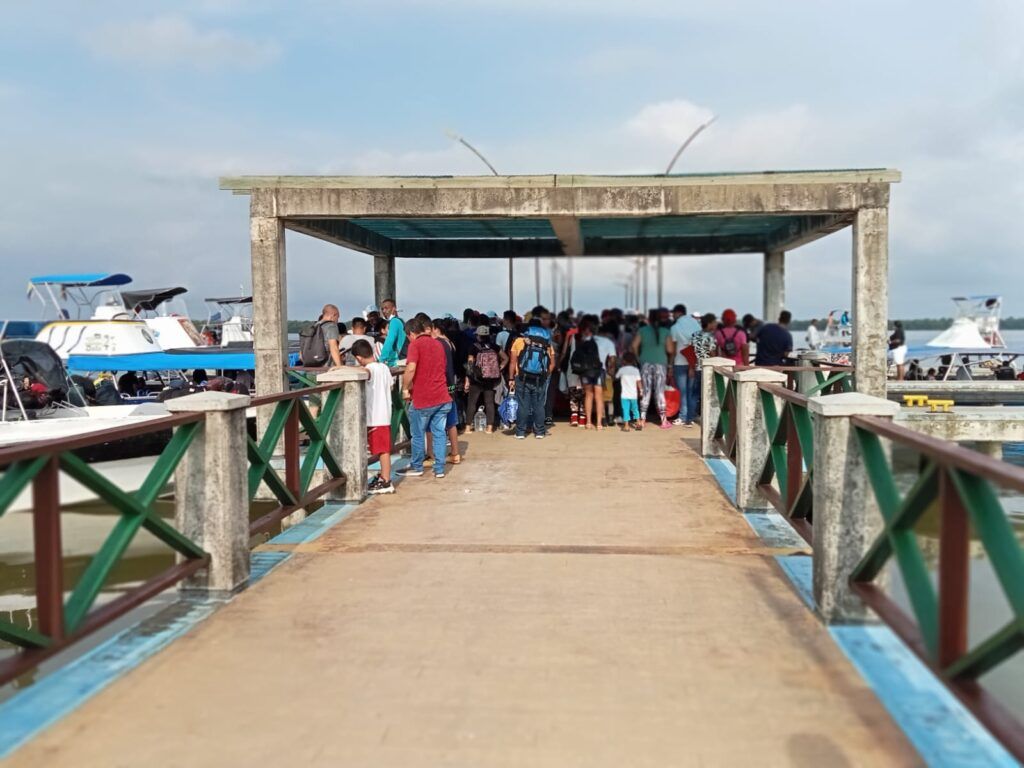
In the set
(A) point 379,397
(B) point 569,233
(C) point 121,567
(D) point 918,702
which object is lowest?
(C) point 121,567

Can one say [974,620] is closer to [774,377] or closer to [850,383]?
[774,377]

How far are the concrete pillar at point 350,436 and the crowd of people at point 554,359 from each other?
4.47 ft

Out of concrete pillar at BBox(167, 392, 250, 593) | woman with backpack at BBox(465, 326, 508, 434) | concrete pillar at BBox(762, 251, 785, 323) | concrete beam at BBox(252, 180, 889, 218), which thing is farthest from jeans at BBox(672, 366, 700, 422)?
concrete pillar at BBox(167, 392, 250, 593)

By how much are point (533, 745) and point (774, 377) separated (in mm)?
4959

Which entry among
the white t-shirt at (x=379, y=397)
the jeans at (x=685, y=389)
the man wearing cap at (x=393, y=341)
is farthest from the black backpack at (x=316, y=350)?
the jeans at (x=685, y=389)

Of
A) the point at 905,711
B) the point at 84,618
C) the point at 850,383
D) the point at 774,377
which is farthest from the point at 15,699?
the point at 850,383

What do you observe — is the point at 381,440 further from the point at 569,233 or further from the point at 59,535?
the point at 569,233

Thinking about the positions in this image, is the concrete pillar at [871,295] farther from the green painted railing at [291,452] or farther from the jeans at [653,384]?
the green painted railing at [291,452]

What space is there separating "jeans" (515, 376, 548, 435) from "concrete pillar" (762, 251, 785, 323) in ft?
22.4

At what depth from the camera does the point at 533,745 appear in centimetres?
342

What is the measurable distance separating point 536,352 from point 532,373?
0.28m

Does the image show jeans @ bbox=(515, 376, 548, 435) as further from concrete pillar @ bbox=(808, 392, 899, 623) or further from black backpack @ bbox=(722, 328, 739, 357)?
concrete pillar @ bbox=(808, 392, 899, 623)

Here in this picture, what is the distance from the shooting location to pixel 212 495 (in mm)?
5402

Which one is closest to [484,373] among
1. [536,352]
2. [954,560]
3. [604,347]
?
[536,352]
